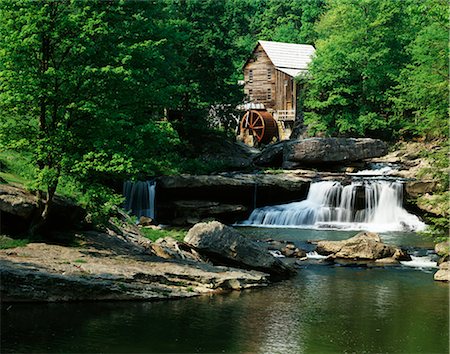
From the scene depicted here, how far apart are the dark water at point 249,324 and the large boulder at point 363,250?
4.16 metres

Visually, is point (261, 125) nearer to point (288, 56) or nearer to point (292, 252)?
point (288, 56)

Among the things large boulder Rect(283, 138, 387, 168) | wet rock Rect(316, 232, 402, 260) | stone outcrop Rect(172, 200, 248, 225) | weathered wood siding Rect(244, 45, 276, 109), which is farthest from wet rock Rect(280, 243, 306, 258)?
weathered wood siding Rect(244, 45, 276, 109)

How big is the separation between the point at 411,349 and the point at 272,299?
3.81 metres

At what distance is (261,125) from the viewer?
52.5 metres

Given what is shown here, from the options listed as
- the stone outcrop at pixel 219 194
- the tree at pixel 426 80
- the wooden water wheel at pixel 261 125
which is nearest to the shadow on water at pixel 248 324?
the stone outcrop at pixel 219 194

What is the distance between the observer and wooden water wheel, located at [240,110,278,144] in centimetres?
5216

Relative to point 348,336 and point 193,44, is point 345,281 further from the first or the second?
point 193,44

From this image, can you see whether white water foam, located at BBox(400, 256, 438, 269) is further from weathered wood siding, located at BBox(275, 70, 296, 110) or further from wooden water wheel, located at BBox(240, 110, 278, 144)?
weathered wood siding, located at BBox(275, 70, 296, 110)

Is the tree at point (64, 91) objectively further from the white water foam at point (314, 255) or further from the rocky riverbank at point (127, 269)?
the white water foam at point (314, 255)

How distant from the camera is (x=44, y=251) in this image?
1397 centimetres

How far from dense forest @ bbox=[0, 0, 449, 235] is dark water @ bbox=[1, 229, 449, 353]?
3.52 m

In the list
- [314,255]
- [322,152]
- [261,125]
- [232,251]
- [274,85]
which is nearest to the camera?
[232,251]

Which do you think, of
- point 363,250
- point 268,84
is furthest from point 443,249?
point 268,84

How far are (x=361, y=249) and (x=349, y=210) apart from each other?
10627 mm
